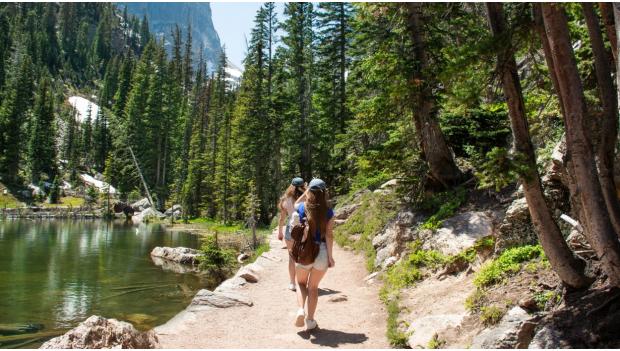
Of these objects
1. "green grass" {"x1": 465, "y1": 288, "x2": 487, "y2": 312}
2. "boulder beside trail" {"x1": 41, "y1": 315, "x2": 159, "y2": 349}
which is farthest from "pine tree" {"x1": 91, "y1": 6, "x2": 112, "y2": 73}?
"green grass" {"x1": 465, "y1": 288, "x2": 487, "y2": 312}

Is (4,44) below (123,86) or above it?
above

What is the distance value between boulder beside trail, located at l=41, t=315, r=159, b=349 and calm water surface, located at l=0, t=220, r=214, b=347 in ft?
17.0

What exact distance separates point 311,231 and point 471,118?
23.5ft

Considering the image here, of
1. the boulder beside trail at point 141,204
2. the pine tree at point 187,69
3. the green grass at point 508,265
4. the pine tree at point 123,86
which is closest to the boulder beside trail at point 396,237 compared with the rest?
the green grass at point 508,265

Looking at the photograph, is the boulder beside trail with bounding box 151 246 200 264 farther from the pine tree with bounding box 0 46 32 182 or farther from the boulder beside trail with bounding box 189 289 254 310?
the pine tree with bounding box 0 46 32 182

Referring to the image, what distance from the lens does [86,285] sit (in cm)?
1480

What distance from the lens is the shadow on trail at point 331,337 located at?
5791 millimetres

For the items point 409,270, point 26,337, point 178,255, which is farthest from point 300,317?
point 178,255

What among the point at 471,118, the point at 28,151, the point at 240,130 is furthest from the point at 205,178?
the point at 471,118

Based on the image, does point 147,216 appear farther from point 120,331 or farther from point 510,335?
point 510,335

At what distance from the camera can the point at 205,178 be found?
49688 mm

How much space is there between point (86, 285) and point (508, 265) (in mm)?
13345

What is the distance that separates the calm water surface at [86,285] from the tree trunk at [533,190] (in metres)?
8.23

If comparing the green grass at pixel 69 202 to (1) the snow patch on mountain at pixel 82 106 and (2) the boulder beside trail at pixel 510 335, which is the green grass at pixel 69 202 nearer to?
(1) the snow patch on mountain at pixel 82 106
